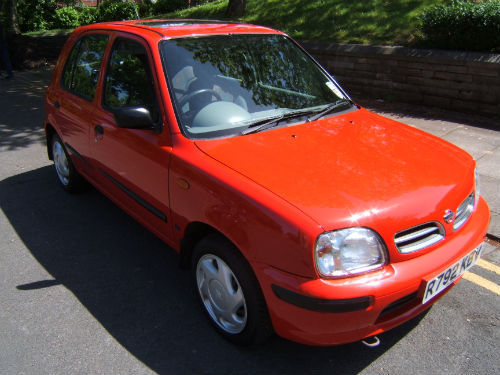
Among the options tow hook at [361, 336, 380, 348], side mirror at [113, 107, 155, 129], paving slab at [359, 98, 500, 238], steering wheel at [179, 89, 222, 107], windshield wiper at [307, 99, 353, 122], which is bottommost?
tow hook at [361, 336, 380, 348]

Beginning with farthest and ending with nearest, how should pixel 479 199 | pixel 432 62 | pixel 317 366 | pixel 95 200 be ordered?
1. pixel 432 62
2. pixel 95 200
3. pixel 479 199
4. pixel 317 366

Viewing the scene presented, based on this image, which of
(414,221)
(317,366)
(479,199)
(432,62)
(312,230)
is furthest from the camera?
(432,62)

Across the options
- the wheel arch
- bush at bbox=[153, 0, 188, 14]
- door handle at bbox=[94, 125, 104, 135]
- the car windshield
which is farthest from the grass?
bush at bbox=[153, 0, 188, 14]

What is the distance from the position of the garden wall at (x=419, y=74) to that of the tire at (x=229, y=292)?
19.6ft

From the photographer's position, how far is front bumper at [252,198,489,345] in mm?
2215

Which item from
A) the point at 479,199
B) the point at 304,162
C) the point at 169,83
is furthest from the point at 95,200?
the point at 479,199

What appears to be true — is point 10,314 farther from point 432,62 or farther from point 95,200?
point 432,62

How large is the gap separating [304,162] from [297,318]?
918mm

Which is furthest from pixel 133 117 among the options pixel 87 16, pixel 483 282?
pixel 87 16

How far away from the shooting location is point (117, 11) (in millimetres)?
20547

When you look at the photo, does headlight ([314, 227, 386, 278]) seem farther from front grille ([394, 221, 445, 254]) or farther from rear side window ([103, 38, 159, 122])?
rear side window ([103, 38, 159, 122])

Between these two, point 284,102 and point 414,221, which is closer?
point 414,221

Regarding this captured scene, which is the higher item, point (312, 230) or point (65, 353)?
point (312, 230)

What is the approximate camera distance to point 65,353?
281 centimetres
